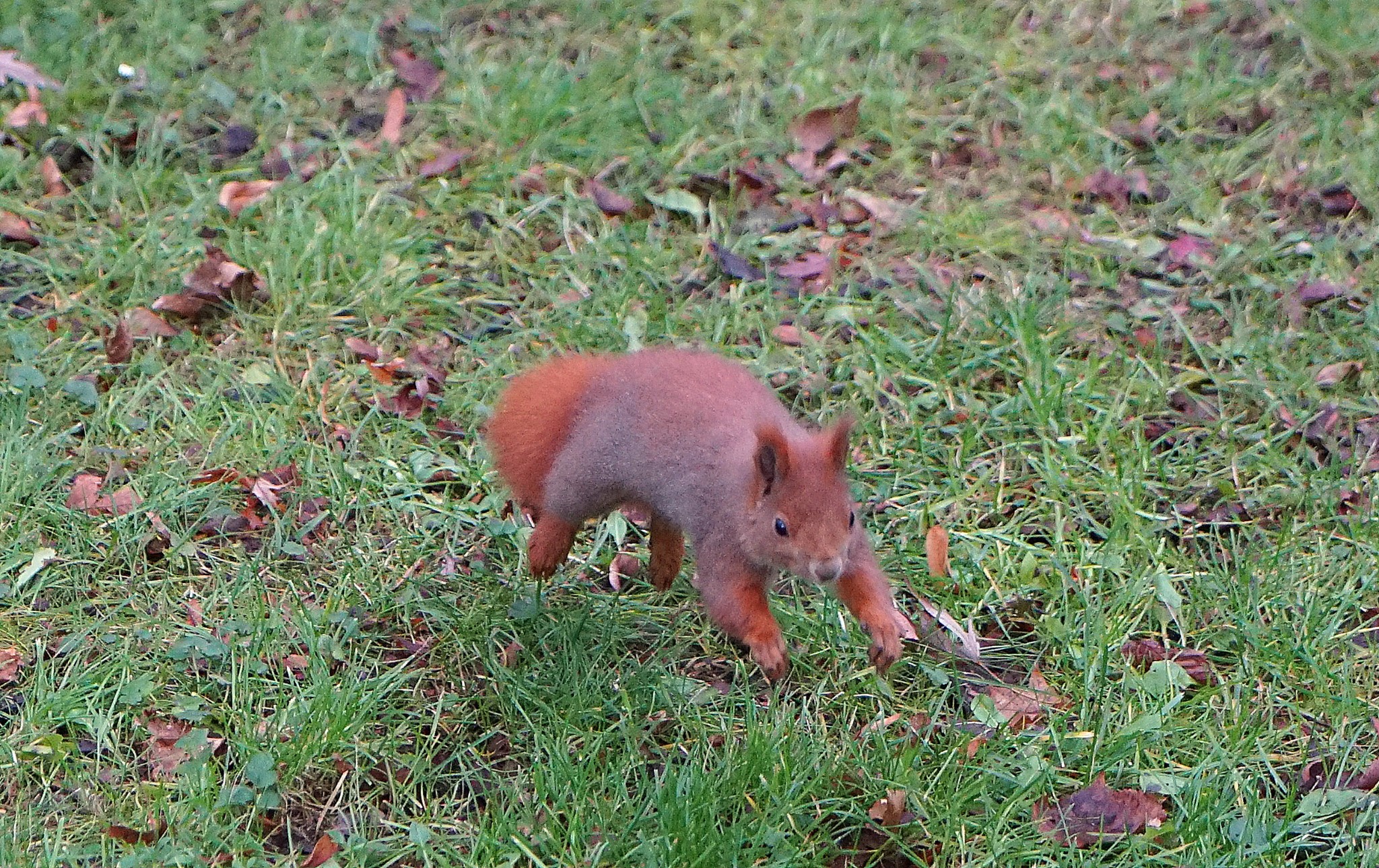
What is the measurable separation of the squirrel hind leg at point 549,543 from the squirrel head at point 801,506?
0.57 m

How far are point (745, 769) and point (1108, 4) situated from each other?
3778 millimetres

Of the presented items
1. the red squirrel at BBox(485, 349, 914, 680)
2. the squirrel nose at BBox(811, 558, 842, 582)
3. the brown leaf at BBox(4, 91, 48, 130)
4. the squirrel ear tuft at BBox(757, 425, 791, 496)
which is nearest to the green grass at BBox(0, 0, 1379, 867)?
the brown leaf at BBox(4, 91, 48, 130)

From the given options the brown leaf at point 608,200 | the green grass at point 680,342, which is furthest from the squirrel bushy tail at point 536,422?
the brown leaf at point 608,200

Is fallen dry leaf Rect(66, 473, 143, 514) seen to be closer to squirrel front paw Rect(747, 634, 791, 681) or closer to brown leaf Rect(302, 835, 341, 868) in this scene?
brown leaf Rect(302, 835, 341, 868)

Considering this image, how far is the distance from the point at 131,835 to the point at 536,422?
1.10m

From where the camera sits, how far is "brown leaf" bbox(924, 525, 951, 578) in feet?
11.9

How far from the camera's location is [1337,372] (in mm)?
4203

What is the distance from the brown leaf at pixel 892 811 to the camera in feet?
9.77

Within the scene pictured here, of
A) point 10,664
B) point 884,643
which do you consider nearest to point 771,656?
point 884,643

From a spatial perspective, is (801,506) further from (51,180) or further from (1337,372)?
(51,180)

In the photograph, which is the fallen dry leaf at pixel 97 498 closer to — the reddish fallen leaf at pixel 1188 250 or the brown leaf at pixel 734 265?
the brown leaf at pixel 734 265

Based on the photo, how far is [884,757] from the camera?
3035 millimetres

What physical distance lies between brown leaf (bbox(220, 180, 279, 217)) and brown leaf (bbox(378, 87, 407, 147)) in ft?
1.30

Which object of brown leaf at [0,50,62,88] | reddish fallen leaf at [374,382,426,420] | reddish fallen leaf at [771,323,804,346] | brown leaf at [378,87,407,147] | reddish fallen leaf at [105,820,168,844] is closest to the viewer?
reddish fallen leaf at [105,820,168,844]
